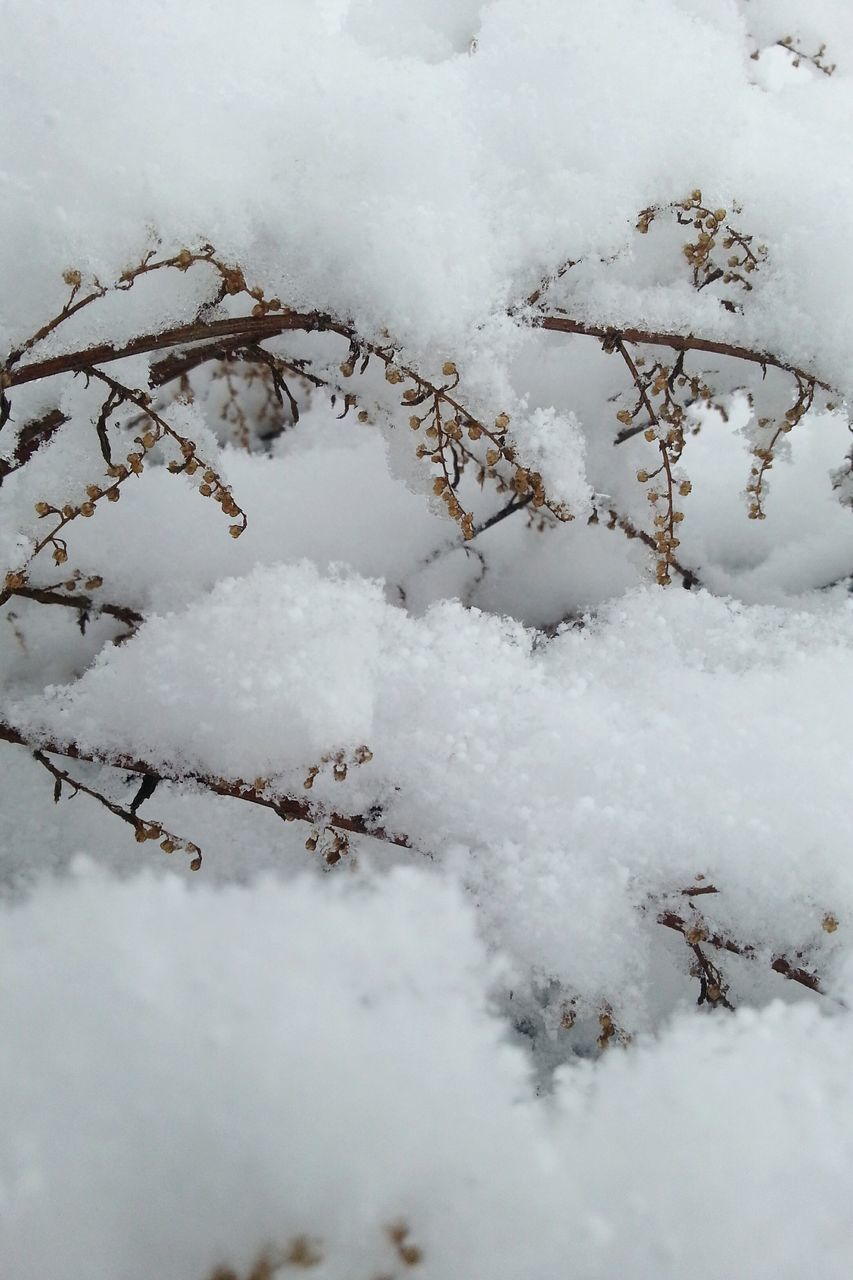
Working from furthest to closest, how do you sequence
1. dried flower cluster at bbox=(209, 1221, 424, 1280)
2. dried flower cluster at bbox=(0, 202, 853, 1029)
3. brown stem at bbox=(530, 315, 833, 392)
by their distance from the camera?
brown stem at bbox=(530, 315, 833, 392), dried flower cluster at bbox=(0, 202, 853, 1029), dried flower cluster at bbox=(209, 1221, 424, 1280)

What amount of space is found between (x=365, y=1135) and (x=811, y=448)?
135 cm

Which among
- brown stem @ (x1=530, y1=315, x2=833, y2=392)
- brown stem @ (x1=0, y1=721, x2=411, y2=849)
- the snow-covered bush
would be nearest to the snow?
the snow-covered bush

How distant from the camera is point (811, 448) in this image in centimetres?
160

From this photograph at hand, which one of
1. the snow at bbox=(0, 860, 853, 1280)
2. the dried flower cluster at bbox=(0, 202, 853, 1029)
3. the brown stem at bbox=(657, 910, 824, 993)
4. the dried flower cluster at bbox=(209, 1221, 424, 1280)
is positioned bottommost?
the dried flower cluster at bbox=(209, 1221, 424, 1280)

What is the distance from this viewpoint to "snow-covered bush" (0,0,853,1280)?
2.47 ft

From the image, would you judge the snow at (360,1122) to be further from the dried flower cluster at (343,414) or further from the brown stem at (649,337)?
the brown stem at (649,337)

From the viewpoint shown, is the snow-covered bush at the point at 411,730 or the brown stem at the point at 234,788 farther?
the brown stem at the point at 234,788

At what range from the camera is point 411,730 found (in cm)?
103

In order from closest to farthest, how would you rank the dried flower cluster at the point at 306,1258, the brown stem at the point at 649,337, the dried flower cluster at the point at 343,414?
Result: the dried flower cluster at the point at 306,1258, the dried flower cluster at the point at 343,414, the brown stem at the point at 649,337

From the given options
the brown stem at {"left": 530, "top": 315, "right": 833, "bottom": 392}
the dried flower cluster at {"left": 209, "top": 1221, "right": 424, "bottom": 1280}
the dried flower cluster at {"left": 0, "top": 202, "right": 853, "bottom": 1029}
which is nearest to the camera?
the dried flower cluster at {"left": 209, "top": 1221, "right": 424, "bottom": 1280}

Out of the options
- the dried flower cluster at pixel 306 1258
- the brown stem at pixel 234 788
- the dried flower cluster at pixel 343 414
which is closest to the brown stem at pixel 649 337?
the dried flower cluster at pixel 343 414

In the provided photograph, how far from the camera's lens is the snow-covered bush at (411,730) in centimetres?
75

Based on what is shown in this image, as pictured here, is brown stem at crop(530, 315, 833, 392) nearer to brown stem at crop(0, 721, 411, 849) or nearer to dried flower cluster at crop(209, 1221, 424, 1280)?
brown stem at crop(0, 721, 411, 849)

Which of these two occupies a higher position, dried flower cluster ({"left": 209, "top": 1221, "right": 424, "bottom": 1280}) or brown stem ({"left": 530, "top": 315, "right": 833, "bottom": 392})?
brown stem ({"left": 530, "top": 315, "right": 833, "bottom": 392})
